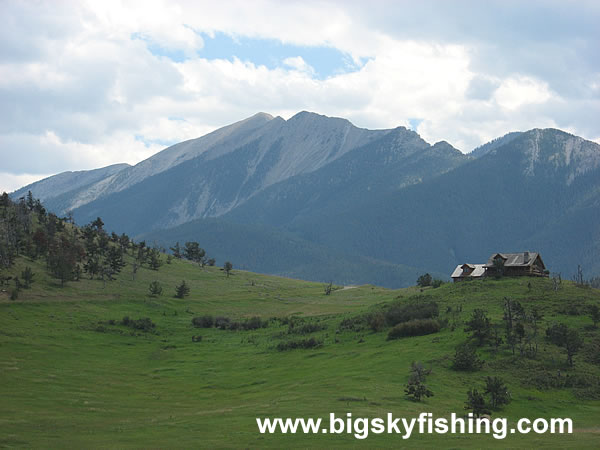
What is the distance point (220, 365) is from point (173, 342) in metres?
26.0

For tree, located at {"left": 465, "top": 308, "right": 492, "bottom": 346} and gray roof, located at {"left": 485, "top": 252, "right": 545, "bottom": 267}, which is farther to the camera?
gray roof, located at {"left": 485, "top": 252, "right": 545, "bottom": 267}

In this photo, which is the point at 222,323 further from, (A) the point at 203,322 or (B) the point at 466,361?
(B) the point at 466,361

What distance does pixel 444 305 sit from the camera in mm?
113875

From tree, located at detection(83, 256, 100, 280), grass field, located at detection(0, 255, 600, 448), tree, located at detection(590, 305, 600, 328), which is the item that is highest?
tree, located at detection(83, 256, 100, 280)

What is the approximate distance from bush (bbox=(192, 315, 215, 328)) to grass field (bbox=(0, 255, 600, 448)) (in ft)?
12.3

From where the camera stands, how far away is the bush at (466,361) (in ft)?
241

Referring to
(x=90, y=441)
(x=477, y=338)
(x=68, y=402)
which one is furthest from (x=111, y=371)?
(x=477, y=338)

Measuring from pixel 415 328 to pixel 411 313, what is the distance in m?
9.19

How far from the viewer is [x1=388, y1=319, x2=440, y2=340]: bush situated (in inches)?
3782

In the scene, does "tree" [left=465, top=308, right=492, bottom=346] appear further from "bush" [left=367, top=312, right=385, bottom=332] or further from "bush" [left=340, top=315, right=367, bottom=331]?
"bush" [left=340, top=315, right=367, bottom=331]

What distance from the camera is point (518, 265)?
134625 millimetres

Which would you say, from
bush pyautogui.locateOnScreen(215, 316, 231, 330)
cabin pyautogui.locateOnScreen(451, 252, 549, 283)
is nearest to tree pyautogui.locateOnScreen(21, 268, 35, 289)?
bush pyautogui.locateOnScreen(215, 316, 231, 330)

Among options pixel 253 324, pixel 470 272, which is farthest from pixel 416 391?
pixel 470 272

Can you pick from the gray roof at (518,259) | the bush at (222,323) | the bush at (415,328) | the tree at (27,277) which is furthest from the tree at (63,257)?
the gray roof at (518,259)
